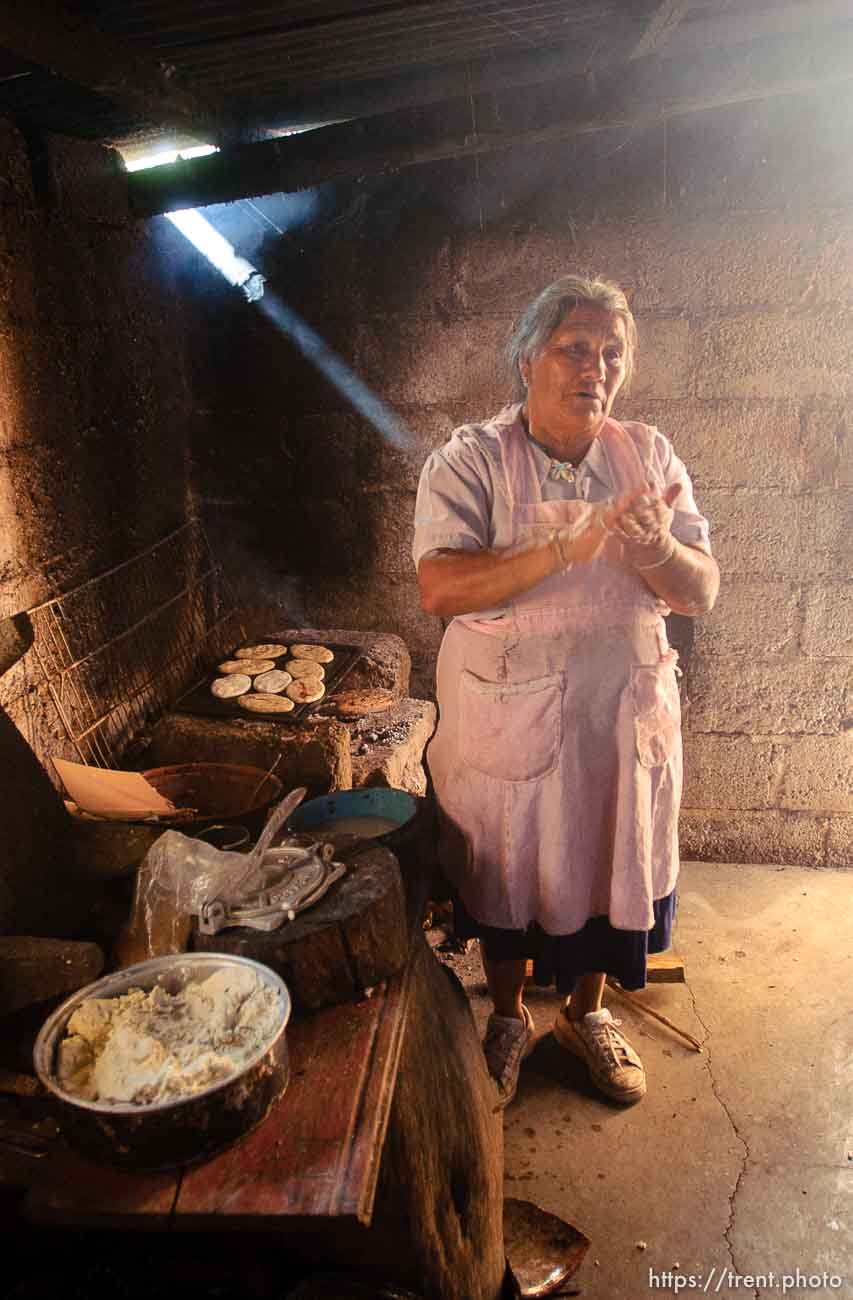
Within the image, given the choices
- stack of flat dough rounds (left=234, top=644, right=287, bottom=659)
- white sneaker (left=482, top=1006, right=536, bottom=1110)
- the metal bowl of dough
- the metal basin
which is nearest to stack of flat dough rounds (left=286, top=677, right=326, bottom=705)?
stack of flat dough rounds (left=234, top=644, right=287, bottom=659)

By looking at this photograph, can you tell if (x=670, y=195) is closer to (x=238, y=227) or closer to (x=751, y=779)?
(x=238, y=227)

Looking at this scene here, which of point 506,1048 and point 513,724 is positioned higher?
point 513,724

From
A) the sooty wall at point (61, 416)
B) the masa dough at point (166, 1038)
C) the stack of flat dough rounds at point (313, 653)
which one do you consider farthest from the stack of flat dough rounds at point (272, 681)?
the masa dough at point (166, 1038)

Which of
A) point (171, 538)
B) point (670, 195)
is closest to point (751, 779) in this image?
point (670, 195)

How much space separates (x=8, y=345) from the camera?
10.5ft

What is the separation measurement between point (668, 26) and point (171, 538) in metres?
2.96

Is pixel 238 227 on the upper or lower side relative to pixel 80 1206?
upper

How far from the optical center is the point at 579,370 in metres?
2.62

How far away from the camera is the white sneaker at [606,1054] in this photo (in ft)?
10.6

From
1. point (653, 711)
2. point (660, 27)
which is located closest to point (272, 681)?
point (653, 711)

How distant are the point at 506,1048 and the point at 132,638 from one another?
2.33 metres

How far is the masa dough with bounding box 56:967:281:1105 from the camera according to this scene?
5.71ft

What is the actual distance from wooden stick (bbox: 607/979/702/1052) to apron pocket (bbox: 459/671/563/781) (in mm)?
1473

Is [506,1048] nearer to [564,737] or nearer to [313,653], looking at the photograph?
[564,737]
